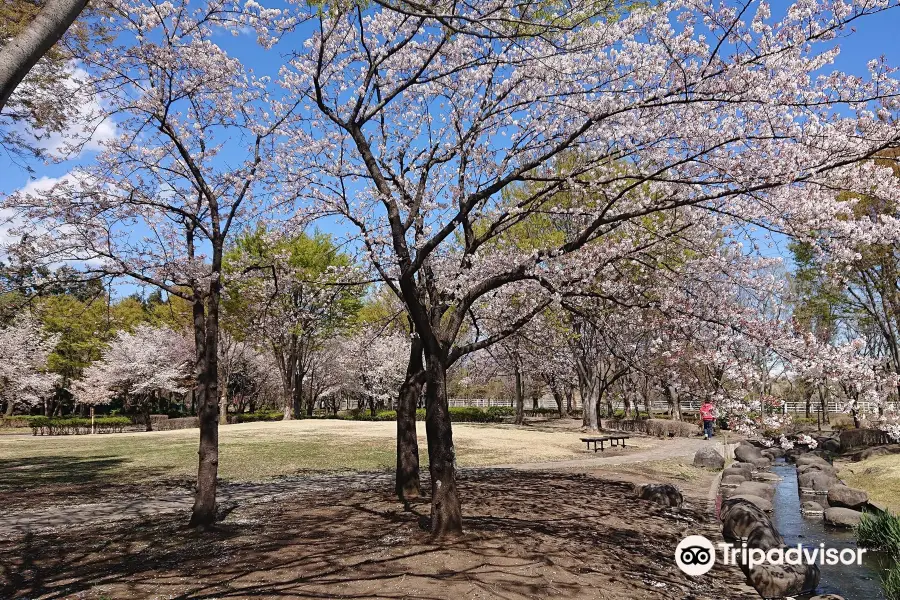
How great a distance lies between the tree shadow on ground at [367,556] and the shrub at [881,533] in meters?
2.36

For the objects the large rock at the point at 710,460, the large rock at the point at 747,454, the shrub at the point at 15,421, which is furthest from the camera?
the shrub at the point at 15,421

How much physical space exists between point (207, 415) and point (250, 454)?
11.1 metres

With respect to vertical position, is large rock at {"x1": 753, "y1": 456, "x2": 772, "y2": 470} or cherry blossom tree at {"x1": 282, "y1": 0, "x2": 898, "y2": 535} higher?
cherry blossom tree at {"x1": 282, "y1": 0, "x2": 898, "y2": 535}

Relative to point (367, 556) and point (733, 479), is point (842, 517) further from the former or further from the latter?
point (367, 556)

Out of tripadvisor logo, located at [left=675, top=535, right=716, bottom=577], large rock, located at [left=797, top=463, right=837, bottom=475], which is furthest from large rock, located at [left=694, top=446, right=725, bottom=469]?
tripadvisor logo, located at [left=675, top=535, right=716, bottom=577]

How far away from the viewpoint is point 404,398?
979cm

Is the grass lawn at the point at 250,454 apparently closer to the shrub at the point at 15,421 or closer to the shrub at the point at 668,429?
the shrub at the point at 668,429

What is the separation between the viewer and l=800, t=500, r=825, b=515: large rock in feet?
38.1

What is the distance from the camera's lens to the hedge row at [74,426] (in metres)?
31.7

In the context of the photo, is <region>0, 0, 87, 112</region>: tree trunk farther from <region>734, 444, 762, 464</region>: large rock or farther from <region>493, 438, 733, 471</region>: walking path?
<region>734, 444, 762, 464</region>: large rock

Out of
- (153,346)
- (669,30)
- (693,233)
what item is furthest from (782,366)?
(153,346)

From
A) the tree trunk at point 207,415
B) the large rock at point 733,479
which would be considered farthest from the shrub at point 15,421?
the large rock at point 733,479

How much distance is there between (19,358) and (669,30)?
111 feet

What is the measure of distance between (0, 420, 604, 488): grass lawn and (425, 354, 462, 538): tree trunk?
7.99m
